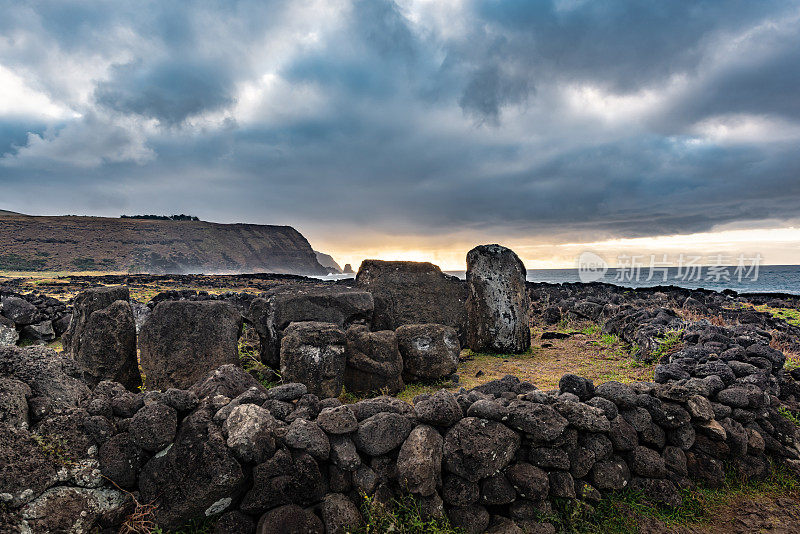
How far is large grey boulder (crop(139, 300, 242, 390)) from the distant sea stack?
109 meters

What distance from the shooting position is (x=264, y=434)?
4055 mm

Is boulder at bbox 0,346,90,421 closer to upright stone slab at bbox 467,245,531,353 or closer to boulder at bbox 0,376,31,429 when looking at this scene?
boulder at bbox 0,376,31,429

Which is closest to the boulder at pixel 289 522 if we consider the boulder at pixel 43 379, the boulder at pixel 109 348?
the boulder at pixel 43 379

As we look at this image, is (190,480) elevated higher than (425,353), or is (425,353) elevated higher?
(425,353)

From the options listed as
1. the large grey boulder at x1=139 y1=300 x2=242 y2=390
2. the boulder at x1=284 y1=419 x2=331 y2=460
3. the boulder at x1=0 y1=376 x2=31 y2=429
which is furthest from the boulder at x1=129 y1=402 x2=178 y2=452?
the large grey boulder at x1=139 y1=300 x2=242 y2=390

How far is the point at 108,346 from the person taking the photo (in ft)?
24.9

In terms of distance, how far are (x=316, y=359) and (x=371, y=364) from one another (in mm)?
1125

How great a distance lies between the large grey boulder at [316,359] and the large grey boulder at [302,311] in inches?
55.9

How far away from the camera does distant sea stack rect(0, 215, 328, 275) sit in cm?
10238

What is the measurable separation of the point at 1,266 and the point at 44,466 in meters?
117

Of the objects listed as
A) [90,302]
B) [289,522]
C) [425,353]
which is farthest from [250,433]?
[90,302]

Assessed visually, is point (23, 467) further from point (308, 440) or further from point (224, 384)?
point (308, 440)

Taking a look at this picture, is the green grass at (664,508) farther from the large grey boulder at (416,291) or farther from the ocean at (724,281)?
the ocean at (724,281)

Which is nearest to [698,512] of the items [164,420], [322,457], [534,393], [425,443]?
[534,393]
